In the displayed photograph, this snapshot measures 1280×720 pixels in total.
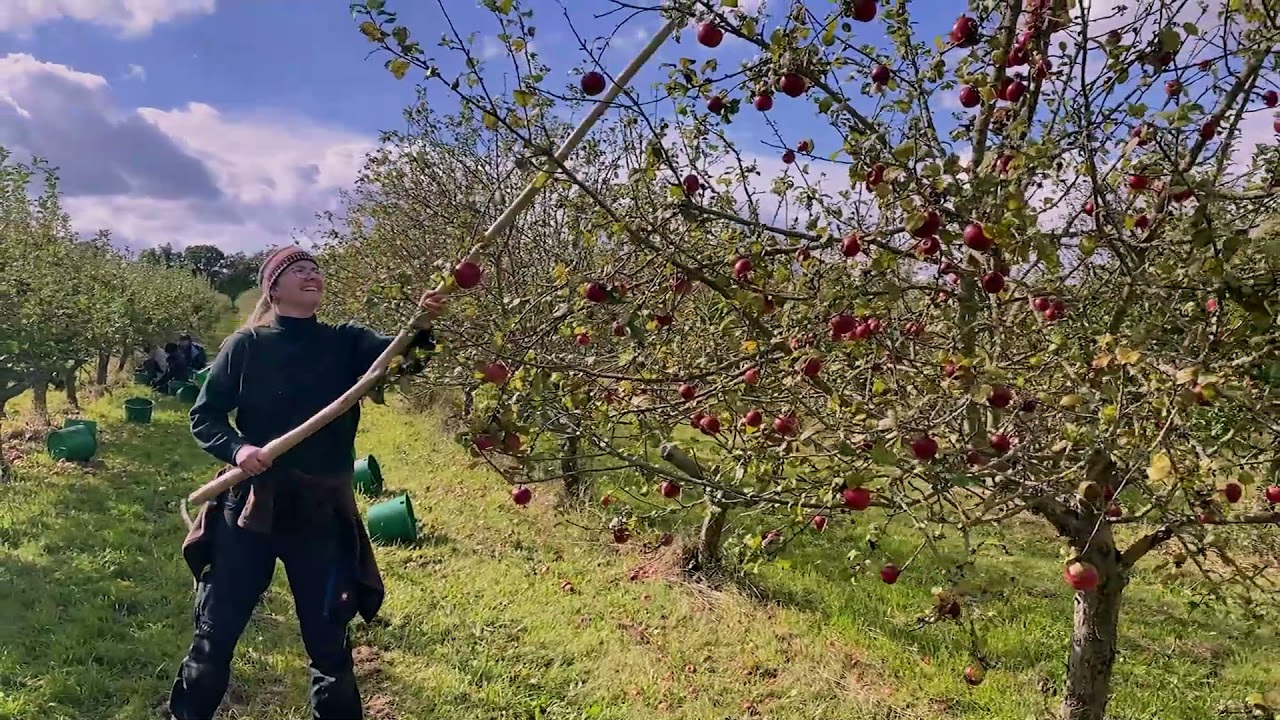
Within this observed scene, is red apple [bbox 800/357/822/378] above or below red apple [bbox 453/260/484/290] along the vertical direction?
above

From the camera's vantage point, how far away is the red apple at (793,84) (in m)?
2.11

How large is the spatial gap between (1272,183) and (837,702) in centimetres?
298

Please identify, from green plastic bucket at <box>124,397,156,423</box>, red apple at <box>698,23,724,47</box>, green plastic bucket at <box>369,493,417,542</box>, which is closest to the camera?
red apple at <box>698,23,724,47</box>

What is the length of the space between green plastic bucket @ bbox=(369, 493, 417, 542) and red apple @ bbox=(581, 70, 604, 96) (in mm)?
4849

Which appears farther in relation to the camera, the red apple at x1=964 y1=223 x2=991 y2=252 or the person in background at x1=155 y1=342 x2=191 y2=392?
the person in background at x1=155 y1=342 x2=191 y2=392

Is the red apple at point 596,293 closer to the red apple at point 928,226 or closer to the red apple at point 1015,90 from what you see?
the red apple at point 928,226

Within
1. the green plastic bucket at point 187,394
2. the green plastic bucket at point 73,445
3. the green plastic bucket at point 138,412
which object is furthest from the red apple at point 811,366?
the green plastic bucket at point 187,394

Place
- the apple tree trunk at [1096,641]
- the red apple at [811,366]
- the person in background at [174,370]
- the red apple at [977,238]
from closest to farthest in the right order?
the red apple at [977,238]
the red apple at [811,366]
the apple tree trunk at [1096,641]
the person in background at [174,370]

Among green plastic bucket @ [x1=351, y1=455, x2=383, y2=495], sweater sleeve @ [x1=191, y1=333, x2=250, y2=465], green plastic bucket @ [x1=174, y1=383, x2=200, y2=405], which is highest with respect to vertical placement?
sweater sleeve @ [x1=191, y1=333, x2=250, y2=465]

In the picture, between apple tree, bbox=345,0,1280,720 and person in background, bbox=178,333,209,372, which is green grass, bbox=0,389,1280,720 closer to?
apple tree, bbox=345,0,1280,720

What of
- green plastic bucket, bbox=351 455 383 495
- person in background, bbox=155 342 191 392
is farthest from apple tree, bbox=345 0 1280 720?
person in background, bbox=155 342 191 392

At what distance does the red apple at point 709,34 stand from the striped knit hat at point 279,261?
1555 millimetres

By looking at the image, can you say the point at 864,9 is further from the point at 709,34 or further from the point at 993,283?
the point at 993,283

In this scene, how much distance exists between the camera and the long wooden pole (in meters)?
1.73
